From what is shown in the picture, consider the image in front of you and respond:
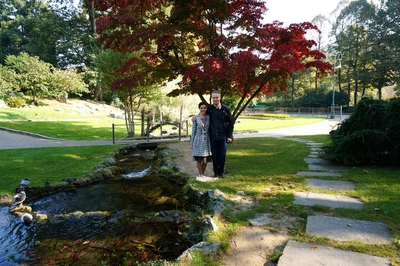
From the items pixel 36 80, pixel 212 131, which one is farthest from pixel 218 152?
pixel 36 80

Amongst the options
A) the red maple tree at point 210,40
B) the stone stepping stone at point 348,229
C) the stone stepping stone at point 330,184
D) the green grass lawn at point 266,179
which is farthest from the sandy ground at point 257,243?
the red maple tree at point 210,40

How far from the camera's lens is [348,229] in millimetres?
2510

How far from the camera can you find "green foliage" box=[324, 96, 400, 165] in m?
4.84

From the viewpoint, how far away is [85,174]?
17.0 ft

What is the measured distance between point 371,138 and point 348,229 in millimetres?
3101

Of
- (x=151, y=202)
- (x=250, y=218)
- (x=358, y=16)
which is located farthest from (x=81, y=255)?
(x=358, y=16)

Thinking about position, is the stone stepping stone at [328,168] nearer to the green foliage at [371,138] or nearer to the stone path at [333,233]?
the green foliage at [371,138]

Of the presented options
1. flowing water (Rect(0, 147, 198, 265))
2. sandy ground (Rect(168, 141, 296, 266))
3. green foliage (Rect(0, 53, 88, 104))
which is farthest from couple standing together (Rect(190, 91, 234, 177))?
green foliage (Rect(0, 53, 88, 104))

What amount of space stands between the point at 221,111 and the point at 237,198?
154 cm

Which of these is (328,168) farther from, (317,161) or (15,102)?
(15,102)

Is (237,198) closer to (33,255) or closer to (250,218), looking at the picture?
(250,218)

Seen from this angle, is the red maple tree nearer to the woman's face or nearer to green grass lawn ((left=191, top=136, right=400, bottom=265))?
the woman's face

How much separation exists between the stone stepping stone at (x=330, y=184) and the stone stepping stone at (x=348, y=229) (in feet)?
3.89

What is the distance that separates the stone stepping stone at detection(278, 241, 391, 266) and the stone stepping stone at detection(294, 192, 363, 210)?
43.4 inches
